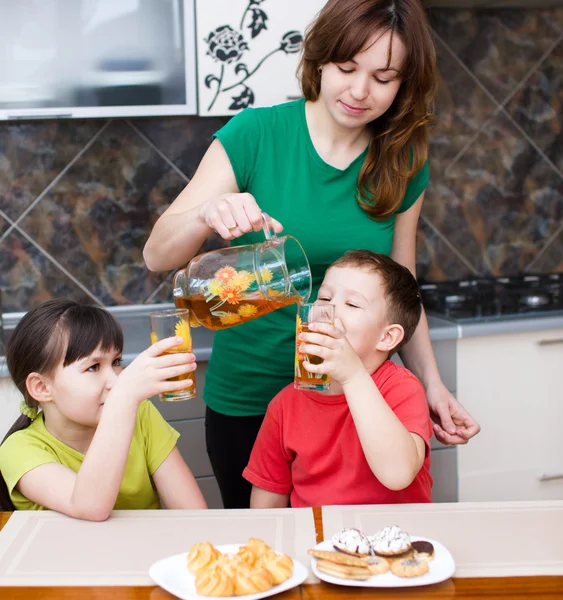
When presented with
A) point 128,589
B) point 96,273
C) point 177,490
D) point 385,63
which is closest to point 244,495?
point 177,490

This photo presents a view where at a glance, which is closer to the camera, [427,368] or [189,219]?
[189,219]

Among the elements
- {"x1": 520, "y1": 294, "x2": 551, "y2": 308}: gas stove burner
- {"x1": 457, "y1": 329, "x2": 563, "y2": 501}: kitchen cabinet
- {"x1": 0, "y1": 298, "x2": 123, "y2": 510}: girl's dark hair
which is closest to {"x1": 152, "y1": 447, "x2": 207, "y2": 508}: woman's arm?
{"x1": 0, "y1": 298, "x2": 123, "y2": 510}: girl's dark hair

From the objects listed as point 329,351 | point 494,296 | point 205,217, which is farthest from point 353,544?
point 494,296

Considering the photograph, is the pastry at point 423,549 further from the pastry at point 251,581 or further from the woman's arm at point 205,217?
the woman's arm at point 205,217

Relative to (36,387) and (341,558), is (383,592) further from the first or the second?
(36,387)

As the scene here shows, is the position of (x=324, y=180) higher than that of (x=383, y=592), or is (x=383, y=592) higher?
(x=324, y=180)

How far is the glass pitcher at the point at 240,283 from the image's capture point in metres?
1.25

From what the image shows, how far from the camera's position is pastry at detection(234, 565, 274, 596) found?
87cm

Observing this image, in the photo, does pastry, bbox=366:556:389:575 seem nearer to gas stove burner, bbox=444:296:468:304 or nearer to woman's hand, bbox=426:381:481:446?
woman's hand, bbox=426:381:481:446

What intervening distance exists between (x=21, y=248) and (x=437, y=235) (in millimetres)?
1381

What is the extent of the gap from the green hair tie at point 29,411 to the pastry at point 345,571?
0.69 m

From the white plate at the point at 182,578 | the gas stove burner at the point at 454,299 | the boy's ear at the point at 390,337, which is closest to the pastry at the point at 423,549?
the white plate at the point at 182,578

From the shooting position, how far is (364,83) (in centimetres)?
136

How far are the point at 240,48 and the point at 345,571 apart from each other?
1712 mm
